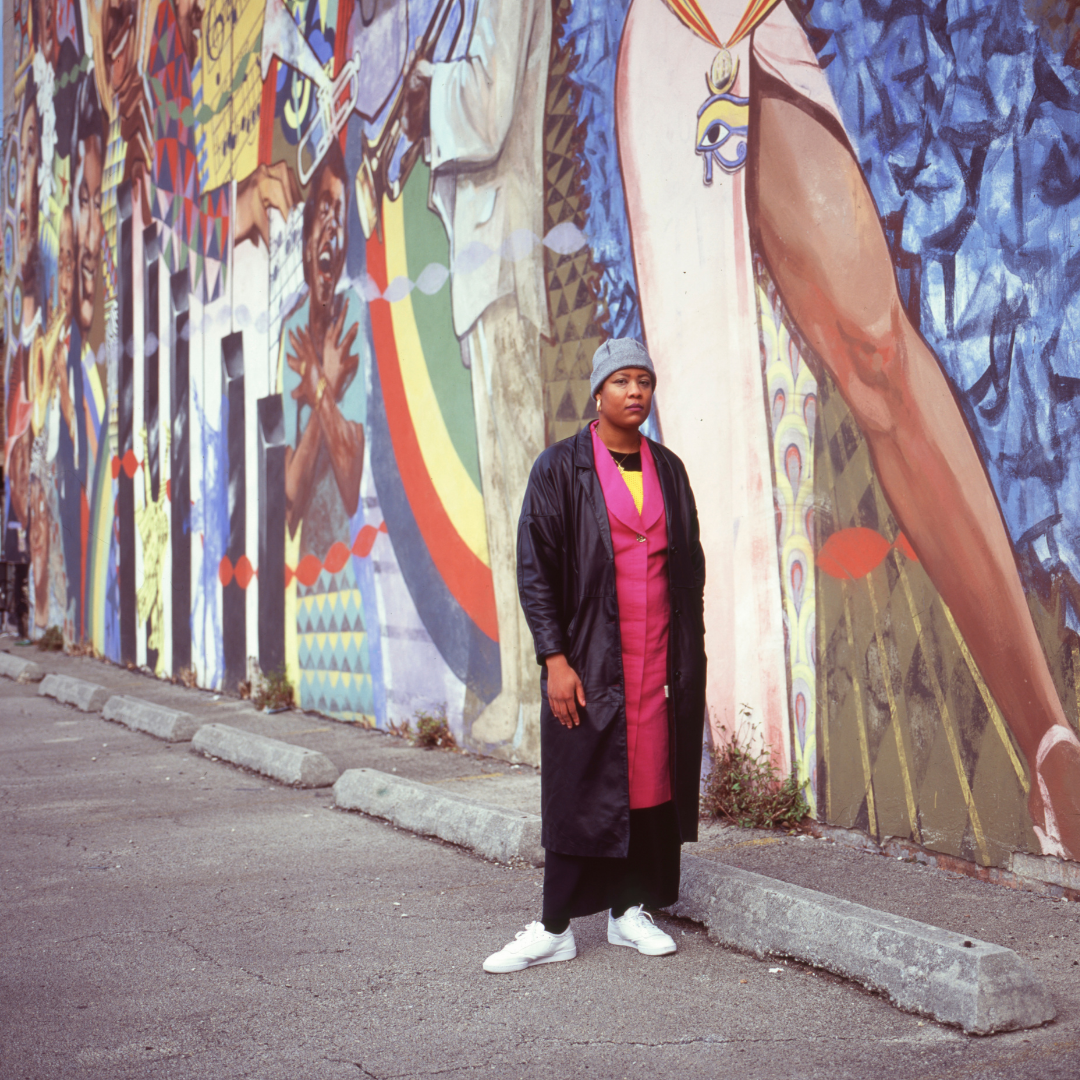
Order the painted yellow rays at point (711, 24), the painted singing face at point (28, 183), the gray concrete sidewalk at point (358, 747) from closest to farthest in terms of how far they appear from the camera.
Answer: the painted yellow rays at point (711, 24) < the gray concrete sidewalk at point (358, 747) < the painted singing face at point (28, 183)

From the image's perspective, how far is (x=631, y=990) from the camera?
3.40 m

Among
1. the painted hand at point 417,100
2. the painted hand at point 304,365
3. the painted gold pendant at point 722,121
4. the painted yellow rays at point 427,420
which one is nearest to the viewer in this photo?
the painted gold pendant at point 722,121

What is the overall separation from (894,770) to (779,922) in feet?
4.00

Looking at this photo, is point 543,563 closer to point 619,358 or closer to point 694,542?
point 694,542

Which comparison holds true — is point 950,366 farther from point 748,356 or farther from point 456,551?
point 456,551

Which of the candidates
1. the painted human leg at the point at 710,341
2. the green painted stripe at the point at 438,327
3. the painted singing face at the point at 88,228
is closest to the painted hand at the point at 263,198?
the green painted stripe at the point at 438,327

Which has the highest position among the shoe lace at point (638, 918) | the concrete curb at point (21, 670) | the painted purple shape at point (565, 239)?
the painted purple shape at point (565, 239)

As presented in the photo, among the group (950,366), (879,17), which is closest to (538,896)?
(950,366)

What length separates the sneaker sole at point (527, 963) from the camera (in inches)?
141

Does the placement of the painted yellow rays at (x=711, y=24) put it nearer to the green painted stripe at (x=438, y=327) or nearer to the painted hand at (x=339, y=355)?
the green painted stripe at (x=438, y=327)

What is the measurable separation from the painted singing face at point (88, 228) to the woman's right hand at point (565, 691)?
13.0 meters

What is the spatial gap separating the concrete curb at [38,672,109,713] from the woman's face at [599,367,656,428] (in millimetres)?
8107

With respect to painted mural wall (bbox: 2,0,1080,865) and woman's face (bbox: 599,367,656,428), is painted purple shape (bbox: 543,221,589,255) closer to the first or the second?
painted mural wall (bbox: 2,0,1080,865)

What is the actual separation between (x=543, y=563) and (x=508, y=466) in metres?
3.52
